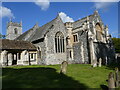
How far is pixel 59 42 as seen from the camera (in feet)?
84.7

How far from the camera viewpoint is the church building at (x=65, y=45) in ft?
78.1

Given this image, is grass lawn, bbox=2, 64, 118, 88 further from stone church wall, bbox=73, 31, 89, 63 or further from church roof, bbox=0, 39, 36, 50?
stone church wall, bbox=73, 31, 89, 63

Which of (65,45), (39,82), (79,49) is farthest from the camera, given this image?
(65,45)

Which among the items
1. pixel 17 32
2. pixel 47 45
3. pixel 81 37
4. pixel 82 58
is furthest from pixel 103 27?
pixel 17 32

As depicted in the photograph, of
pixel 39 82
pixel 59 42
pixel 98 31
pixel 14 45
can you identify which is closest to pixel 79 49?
pixel 59 42

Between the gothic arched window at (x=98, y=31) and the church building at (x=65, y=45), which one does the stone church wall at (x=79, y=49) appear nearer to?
the church building at (x=65, y=45)

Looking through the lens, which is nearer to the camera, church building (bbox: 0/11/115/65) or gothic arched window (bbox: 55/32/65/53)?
church building (bbox: 0/11/115/65)

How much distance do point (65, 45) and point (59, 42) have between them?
61.8 inches

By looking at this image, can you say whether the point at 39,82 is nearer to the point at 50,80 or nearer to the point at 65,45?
the point at 50,80

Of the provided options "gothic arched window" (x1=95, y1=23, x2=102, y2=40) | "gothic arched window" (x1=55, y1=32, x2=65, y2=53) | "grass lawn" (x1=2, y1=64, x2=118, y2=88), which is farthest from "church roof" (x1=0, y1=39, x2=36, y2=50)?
"gothic arched window" (x1=95, y1=23, x2=102, y2=40)

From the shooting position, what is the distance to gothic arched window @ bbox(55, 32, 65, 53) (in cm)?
2539

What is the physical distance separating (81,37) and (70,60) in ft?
17.7

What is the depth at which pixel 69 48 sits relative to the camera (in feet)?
88.1

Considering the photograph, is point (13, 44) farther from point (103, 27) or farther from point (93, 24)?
point (103, 27)
